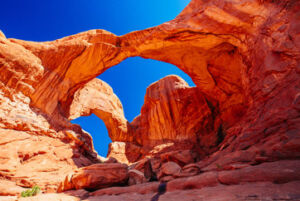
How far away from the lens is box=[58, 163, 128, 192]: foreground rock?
264 inches

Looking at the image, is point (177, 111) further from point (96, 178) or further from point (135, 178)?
point (96, 178)

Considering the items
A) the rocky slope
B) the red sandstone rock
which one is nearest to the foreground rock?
the rocky slope

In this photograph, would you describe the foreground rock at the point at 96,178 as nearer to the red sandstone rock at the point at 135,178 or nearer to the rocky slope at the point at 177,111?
the rocky slope at the point at 177,111

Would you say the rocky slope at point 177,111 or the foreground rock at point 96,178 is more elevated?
the rocky slope at point 177,111

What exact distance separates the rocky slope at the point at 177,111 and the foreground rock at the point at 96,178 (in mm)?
40

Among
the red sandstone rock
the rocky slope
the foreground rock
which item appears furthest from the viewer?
the red sandstone rock

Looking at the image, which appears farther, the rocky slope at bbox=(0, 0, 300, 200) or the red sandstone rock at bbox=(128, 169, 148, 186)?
the red sandstone rock at bbox=(128, 169, 148, 186)

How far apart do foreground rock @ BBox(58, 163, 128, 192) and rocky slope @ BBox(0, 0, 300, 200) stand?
4 centimetres

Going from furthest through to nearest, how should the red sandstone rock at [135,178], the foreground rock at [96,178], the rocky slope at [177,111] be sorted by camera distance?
the red sandstone rock at [135,178], the foreground rock at [96,178], the rocky slope at [177,111]

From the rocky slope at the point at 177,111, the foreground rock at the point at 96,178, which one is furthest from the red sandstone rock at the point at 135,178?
the foreground rock at the point at 96,178

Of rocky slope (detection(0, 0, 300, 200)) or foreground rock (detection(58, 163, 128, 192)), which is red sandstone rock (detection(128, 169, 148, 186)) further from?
foreground rock (detection(58, 163, 128, 192))

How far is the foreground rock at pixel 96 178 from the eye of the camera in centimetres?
670

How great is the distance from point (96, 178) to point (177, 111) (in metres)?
12.5

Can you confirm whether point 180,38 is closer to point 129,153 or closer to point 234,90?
point 234,90
